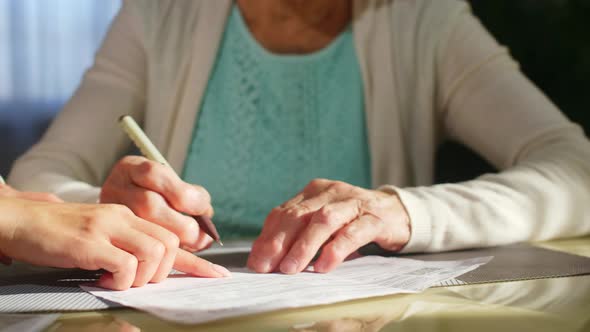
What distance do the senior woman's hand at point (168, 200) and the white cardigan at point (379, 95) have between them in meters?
0.31

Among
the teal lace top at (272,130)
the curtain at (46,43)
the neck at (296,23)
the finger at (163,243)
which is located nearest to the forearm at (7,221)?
the finger at (163,243)

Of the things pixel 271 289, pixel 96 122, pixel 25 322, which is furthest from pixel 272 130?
pixel 25 322

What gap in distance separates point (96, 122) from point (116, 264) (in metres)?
0.80

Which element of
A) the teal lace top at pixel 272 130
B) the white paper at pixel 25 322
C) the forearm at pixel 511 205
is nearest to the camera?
the white paper at pixel 25 322

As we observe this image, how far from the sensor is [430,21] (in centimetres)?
140

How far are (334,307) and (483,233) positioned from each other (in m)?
0.41

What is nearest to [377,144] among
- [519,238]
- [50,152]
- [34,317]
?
[519,238]

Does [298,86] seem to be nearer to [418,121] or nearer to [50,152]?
[418,121]

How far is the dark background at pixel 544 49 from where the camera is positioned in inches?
58.9

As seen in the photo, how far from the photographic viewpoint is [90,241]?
63 cm

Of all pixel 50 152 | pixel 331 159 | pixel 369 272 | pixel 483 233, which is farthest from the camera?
pixel 331 159

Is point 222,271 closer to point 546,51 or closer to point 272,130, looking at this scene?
point 272,130

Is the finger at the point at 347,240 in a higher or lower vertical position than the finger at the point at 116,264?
lower

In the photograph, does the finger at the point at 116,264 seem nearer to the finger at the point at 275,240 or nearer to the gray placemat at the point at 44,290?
the gray placemat at the point at 44,290
